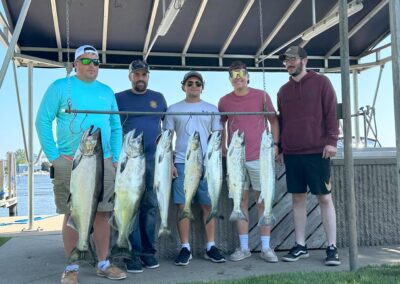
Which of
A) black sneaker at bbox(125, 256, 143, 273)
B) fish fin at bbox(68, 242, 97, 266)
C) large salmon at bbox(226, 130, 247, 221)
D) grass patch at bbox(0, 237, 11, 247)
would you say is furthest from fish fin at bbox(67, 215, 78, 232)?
grass patch at bbox(0, 237, 11, 247)

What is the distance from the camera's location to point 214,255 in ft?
15.8

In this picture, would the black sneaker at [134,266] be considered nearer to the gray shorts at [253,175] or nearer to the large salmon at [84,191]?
the large salmon at [84,191]

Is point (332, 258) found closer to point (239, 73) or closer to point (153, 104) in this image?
point (239, 73)

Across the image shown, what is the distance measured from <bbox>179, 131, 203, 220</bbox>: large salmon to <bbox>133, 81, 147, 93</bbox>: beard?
874mm

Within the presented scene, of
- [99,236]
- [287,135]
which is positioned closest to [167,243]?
[99,236]

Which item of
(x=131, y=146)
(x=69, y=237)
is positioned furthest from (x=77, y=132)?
(x=69, y=237)

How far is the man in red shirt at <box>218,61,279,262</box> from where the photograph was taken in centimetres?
489

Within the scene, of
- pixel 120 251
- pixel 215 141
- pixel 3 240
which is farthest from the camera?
pixel 3 240

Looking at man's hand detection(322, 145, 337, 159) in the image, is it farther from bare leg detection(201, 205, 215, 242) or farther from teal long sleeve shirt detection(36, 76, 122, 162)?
teal long sleeve shirt detection(36, 76, 122, 162)

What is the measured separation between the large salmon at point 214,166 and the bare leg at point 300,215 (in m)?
1.10

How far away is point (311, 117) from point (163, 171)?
1831mm

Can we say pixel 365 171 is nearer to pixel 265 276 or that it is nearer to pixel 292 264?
pixel 292 264

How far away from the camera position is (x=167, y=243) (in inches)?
202

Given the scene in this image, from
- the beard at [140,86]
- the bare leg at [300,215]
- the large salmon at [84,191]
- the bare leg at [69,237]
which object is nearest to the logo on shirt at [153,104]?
the beard at [140,86]
